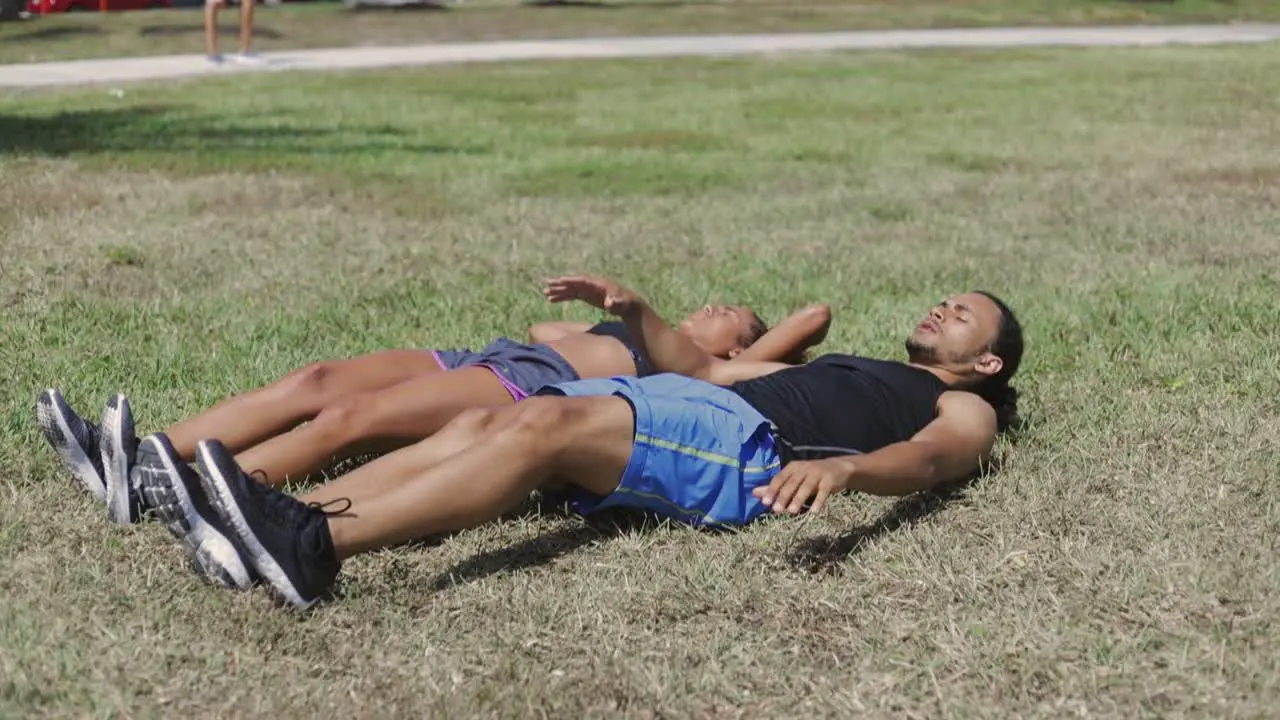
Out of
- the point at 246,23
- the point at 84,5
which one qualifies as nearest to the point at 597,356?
the point at 246,23

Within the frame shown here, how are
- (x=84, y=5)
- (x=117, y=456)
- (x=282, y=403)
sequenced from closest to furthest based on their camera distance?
(x=117, y=456)
(x=282, y=403)
(x=84, y=5)

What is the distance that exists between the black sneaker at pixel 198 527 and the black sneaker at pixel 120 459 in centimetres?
34

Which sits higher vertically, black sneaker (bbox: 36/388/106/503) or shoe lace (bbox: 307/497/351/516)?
shoe lace (bbox: 307/497/351/516)

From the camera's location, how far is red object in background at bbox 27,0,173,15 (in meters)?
Answer: 25.8

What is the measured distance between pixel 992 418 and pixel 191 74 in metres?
13.9

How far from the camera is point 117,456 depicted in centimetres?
391

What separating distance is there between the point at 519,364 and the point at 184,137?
7.57 m

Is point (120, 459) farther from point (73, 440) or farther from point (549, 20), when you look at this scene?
point (549, 20)

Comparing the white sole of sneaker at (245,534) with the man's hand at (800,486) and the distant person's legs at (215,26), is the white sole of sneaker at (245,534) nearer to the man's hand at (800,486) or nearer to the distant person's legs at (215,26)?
the man's hand at (800,486)

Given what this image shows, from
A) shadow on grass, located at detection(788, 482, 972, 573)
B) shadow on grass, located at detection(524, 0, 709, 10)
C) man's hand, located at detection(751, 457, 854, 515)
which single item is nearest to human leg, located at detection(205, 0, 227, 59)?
shadow on grass, located at detection(524, 0, 709, 10)

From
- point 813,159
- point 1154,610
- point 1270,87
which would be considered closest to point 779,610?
point 1154,610

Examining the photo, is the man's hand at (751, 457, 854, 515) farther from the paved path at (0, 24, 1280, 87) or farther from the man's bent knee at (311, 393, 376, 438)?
the paved path at (0, 24, 1280, 87)

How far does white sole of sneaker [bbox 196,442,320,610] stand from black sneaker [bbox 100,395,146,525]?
60 cm

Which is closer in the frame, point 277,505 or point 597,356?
point 277,505
